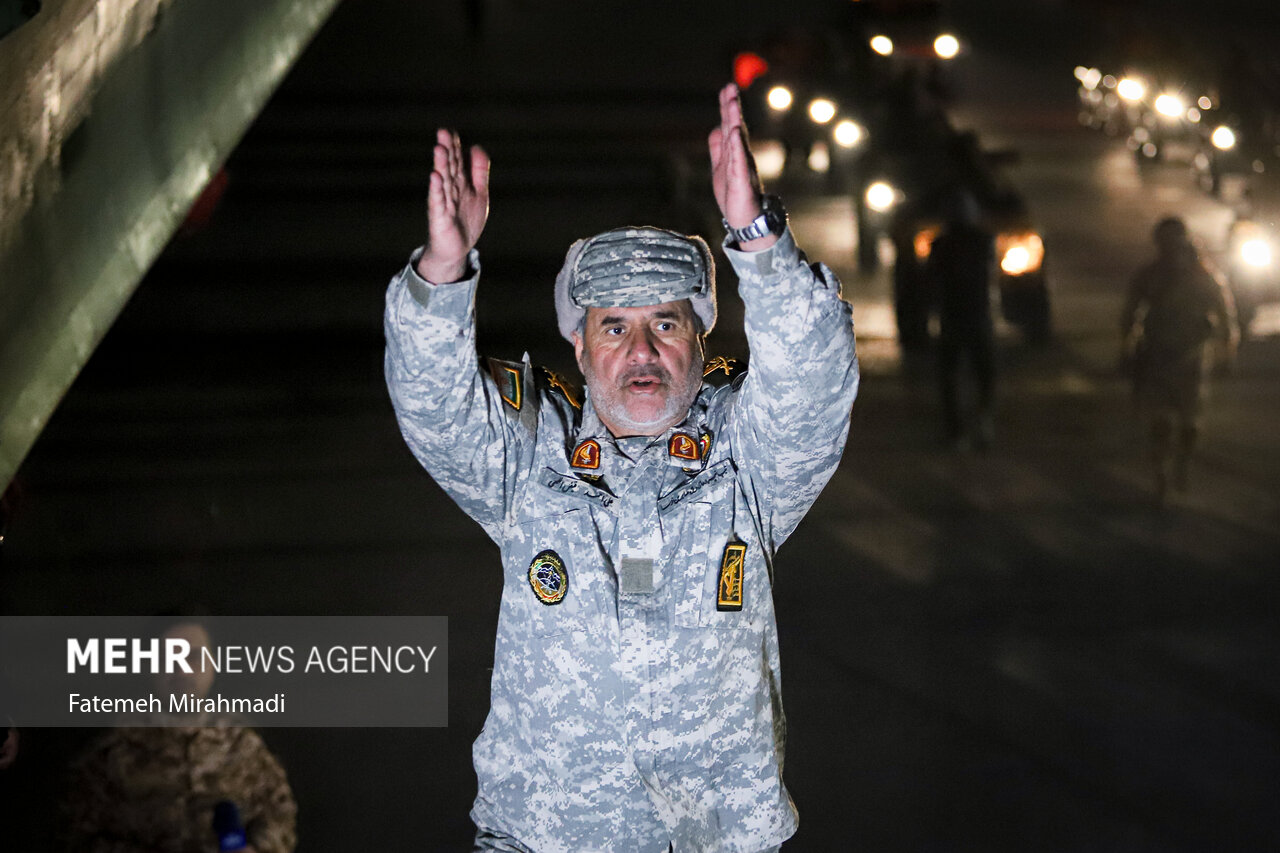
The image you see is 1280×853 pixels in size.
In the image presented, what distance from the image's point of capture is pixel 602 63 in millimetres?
17766

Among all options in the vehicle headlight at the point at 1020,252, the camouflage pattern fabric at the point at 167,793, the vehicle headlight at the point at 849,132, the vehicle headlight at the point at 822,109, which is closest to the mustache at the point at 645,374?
the camouflage pattern fabric at the point at 167,793

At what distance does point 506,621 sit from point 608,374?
0.54 metres

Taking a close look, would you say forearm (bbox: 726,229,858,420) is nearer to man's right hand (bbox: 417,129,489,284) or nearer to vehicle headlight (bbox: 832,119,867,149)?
man's right hand (bbox: 417,129,489,284)

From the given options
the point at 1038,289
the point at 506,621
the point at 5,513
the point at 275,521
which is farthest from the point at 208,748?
the point at 1038,289

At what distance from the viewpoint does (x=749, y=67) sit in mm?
13812

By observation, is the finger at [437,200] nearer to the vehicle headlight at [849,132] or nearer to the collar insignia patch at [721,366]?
the collar insignia patch at [721,366]

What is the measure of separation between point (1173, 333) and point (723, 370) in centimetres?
459

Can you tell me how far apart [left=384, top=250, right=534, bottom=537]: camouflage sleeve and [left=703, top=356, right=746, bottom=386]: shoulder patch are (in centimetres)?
40

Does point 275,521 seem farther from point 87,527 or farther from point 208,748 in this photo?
point 208,748

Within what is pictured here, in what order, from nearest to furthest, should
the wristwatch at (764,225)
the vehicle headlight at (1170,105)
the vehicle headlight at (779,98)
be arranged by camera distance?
the wristwatch at (764,225)
the vehicle headlight at (1170,105)
the vehicle headlight at (779,98)

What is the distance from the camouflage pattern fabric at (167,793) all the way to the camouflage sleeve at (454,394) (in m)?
1.49

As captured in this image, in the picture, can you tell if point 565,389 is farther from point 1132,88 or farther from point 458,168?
point 1132,88

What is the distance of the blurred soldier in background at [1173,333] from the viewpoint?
714 cm

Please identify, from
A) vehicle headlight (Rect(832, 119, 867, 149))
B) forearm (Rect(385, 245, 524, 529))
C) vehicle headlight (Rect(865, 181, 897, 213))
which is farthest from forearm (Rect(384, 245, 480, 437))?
vehicle headlight (Rect(832, 119, 867, 149))
